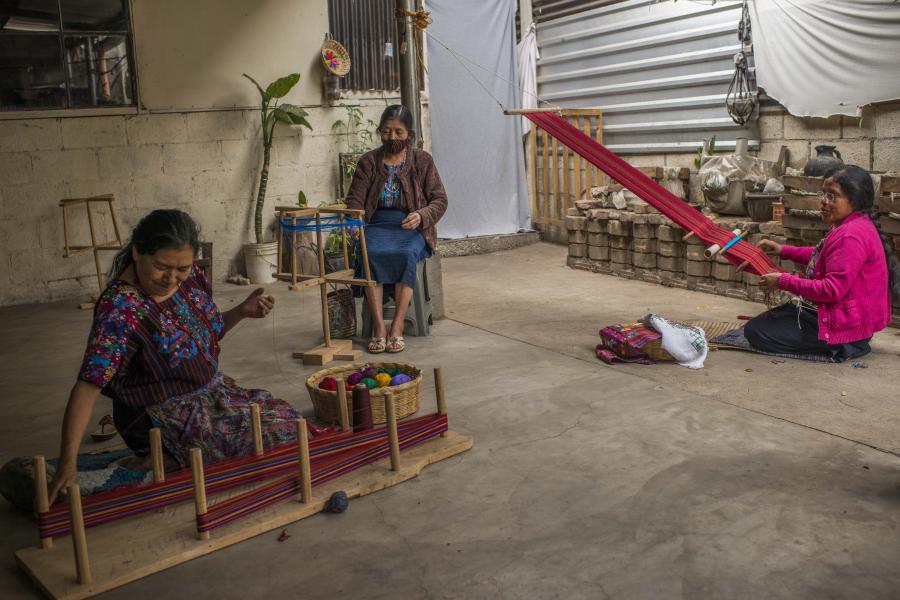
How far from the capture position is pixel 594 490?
3.21 m

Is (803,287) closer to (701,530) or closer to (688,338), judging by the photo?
(688,338)

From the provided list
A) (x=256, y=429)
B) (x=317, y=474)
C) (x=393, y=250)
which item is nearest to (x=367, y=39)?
(x=393, y=250)

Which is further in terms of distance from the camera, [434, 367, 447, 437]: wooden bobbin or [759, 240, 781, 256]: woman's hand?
[759, 240, 781, 256]: woman's hand

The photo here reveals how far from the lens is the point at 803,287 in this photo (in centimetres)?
463

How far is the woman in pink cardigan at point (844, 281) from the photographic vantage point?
462 cm

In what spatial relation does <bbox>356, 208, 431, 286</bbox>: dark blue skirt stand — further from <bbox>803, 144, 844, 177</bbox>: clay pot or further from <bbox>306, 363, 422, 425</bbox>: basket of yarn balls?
<bbox>803, 144, 844, 177</bbox>: clay pot

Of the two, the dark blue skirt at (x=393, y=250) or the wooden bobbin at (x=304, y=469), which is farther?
the dark blue skirt at (x=393, y=250)

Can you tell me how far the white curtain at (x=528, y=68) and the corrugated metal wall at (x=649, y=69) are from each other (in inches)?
4.2

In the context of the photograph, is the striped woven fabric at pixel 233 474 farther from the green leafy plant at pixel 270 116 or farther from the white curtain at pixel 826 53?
the green leafy plant at pixel 270 116

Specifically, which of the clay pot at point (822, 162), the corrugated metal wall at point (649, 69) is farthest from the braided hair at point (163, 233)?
the corrugated metal wall at point (649, 69)

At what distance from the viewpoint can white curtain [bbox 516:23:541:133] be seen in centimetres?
1008

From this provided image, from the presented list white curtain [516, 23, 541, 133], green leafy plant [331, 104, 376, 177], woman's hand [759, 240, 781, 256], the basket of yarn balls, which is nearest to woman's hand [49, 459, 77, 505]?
the basket of yarn balls

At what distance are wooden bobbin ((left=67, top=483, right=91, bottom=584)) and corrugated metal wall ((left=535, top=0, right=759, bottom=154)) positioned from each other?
6506 millimetres

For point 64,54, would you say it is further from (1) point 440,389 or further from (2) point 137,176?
(1) point 440,389
